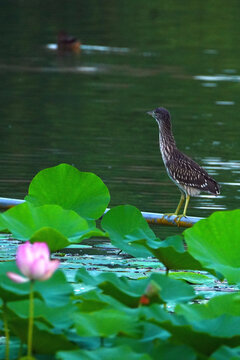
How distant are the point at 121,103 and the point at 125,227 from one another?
11.1 m

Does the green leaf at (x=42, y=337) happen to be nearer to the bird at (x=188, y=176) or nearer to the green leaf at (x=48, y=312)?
the green leaf at (x=48, y=312)

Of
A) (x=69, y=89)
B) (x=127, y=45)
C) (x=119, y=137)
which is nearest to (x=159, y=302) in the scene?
(x=119, y=137)

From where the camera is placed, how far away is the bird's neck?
262 inches

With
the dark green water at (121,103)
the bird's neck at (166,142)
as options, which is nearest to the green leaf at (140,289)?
the bird's neck at (166,142)

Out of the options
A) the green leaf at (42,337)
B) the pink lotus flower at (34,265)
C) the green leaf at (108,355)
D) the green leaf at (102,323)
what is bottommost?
the green leaf at (42,337)

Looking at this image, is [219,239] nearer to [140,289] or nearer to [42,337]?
[140,289]

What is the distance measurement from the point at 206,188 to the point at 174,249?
3.14 m

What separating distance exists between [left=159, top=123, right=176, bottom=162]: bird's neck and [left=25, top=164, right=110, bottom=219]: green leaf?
2.84 m

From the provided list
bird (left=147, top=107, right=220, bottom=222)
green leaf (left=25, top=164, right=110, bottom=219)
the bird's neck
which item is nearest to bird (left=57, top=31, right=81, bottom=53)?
the bird's neck

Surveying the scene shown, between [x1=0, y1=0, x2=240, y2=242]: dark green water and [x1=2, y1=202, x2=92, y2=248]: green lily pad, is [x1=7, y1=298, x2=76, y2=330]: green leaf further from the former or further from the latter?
[x1=0, y1=0, x2=240, y2=242]: dark green water

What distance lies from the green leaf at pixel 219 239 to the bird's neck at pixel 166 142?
131 inches

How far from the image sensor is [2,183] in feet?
27.9

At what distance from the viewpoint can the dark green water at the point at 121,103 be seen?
930 cm

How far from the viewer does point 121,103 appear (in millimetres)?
14578
